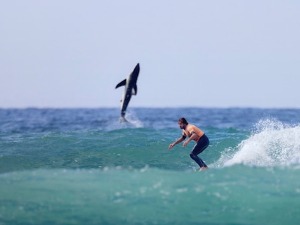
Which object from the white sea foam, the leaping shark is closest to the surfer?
the white sea foam

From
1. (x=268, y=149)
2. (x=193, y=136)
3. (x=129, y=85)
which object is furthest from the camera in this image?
(x=129, y=85)

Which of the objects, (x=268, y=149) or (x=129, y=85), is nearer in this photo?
(x=268, y=149)

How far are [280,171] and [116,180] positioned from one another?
4361mm

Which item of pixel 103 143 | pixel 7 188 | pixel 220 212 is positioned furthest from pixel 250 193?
pixel 103 143

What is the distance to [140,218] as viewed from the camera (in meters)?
13.9

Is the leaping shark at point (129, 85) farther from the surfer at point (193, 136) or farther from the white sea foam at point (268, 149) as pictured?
the surfer at point (193, 136)

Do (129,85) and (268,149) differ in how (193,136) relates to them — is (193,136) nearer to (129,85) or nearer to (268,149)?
(268,149)

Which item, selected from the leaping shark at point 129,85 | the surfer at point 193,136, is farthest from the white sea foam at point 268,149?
the leaping shark at point 129,85

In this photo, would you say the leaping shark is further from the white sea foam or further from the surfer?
the surfer

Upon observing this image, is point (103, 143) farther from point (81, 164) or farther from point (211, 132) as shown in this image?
point (211, 132)

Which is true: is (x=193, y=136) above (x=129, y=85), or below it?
below

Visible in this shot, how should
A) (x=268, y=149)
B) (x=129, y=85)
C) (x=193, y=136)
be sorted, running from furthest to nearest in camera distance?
(x=129, y=85) < (x=268, y=149) < (x=193, y=136)

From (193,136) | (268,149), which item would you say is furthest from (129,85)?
(268,149)

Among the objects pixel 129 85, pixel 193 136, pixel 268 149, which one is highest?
pixel 129 85
